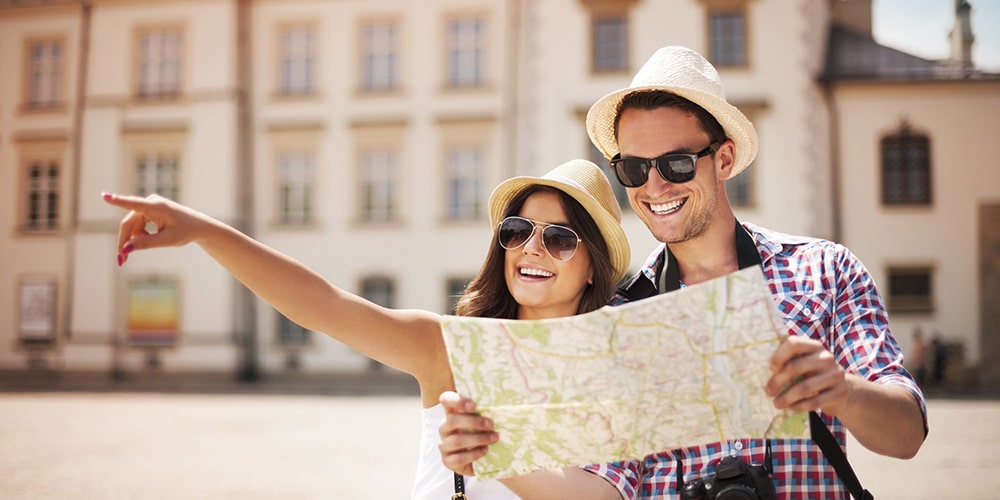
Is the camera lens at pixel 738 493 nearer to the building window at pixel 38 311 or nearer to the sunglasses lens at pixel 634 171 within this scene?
the sunglasses lens at pixel 634 171

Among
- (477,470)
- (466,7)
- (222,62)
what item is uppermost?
(466,7)

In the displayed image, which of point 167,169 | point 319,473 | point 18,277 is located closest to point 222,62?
point 167,169

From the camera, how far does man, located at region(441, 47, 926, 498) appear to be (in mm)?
1994

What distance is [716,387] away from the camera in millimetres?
1784

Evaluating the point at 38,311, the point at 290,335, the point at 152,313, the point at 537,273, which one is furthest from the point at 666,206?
the point at 38,311

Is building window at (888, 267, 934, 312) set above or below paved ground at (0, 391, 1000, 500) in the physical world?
above

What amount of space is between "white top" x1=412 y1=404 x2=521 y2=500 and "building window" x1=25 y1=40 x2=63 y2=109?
1079 inches

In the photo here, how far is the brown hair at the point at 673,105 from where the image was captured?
8.61 feet

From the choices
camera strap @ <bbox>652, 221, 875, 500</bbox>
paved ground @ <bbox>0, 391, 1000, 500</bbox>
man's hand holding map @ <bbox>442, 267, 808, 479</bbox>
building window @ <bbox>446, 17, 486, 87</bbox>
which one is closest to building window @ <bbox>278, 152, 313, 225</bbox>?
building window @ <bbox>446, 17, 486, 87</bbox>

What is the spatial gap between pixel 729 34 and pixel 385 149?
10294 millimetres

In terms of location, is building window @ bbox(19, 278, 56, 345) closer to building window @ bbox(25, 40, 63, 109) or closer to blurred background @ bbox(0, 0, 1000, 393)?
blurred background @ bbox(0, 0, 1000, 393)

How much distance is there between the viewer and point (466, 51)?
2359cm

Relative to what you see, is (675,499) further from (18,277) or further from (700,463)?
(18,277)

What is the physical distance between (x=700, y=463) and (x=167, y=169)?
81.7ft
